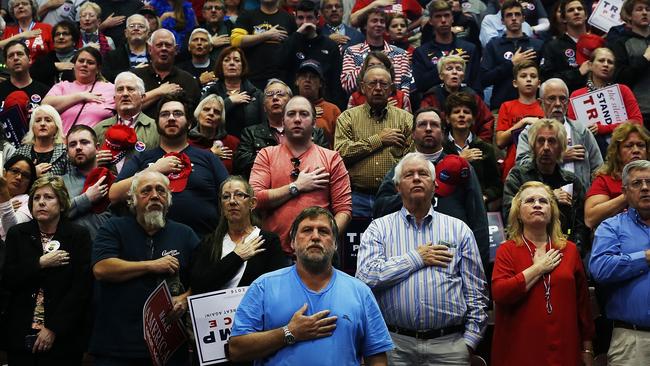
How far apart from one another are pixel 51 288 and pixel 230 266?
1.41 metres

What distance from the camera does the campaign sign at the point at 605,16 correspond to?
1383 cm

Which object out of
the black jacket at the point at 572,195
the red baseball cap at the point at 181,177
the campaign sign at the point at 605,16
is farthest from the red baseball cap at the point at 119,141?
the campaign sign at the point at 605,16

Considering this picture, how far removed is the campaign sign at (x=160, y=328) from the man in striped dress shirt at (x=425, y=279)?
1.29 metres

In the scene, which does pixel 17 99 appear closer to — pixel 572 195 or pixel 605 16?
pixel 572 195

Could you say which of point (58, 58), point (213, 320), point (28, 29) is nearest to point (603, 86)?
point (213, 320)

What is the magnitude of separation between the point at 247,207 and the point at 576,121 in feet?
11.9

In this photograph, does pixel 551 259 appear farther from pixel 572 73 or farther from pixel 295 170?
pixel 572 73

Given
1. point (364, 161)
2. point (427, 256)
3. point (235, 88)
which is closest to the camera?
point (427, 256)

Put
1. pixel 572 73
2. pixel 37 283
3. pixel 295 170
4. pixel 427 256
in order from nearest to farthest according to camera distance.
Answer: pixel 427 256 < pixel 37 283 < pixel 295 170 < pixel 572 73

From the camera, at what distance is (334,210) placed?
9.32 meters

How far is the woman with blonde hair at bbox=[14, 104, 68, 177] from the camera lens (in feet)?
33.2

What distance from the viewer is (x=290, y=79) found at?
13.4 m

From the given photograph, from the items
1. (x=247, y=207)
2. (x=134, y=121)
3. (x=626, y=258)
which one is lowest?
(x=626, y=258)

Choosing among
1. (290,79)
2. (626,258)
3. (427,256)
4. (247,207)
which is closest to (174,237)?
(247,207)
